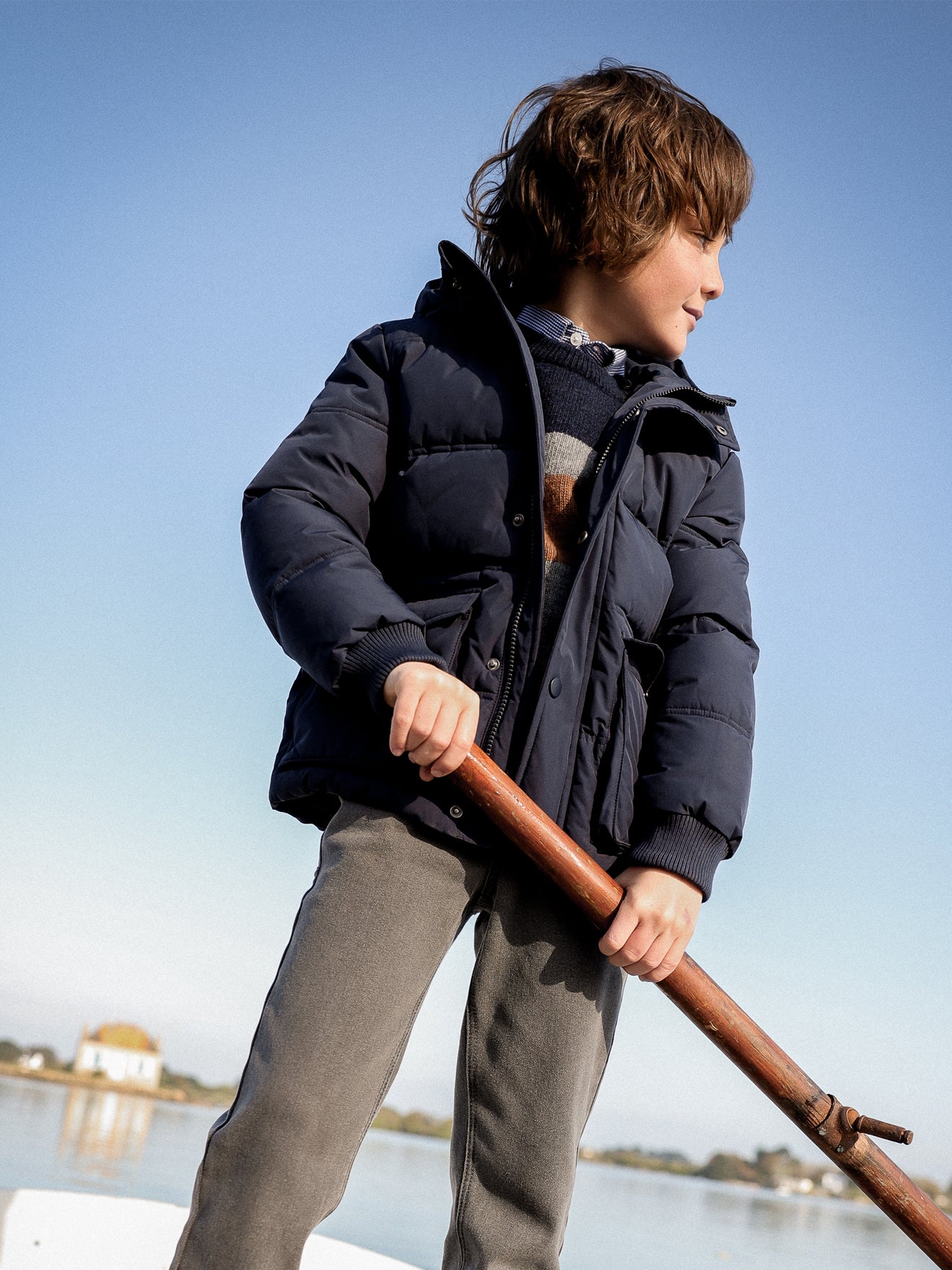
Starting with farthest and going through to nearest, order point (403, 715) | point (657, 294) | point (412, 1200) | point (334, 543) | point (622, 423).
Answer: point (412, 1200), point (657, 294), point (622, 423), point (334, 543), point (403, 715)

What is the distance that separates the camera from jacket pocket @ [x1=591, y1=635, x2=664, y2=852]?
0.94 metres

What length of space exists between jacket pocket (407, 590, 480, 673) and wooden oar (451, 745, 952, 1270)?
0.12 meters

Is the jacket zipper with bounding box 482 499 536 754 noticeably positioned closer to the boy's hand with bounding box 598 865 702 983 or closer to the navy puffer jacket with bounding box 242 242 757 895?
the navy puffer jacket with bounding box 242 242 757 895

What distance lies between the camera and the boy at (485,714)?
2.72 ft

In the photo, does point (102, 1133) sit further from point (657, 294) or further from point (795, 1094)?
point (657, 294)

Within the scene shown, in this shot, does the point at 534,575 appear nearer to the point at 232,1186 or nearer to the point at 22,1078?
the point at 232,1186

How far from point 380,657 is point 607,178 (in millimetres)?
643

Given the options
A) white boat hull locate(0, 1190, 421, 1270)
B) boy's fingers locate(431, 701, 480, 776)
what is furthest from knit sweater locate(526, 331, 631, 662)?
white boat hull locate(0, 1190, 421, 1270)

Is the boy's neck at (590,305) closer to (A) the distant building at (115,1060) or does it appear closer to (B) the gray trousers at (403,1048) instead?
(B) the gray trousers at (403,1048)

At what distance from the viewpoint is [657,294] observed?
114 cm

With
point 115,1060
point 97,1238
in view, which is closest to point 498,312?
point 97,1238

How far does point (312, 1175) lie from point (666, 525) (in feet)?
2.20

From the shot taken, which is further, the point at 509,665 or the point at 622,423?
the point at 622,423

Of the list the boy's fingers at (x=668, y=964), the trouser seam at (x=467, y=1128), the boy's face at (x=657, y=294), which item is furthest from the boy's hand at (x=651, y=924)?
the boy's face at (x=657, y=294)
